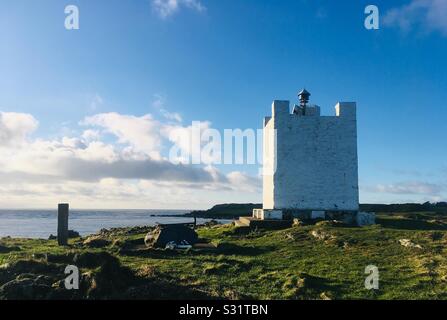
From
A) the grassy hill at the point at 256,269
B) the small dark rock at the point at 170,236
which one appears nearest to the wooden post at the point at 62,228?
the grassy hill at the point at 256,269

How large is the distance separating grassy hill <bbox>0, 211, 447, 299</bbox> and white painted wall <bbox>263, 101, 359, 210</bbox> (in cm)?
806

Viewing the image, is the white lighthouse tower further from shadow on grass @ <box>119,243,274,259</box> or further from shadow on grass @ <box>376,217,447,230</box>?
shadow on grass @ <box>119,243,274,259</box>

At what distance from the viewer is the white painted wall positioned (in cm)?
3647

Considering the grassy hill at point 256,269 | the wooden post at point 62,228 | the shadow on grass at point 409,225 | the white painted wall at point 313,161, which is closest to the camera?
the grassy hill at point 256,269

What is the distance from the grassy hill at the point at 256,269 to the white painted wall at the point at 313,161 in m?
8.06

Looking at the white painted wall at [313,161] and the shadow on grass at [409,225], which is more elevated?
the white painted wall at [313,161]

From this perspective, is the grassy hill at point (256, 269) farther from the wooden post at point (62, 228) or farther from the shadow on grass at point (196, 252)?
the wooden post at point (62, 228)

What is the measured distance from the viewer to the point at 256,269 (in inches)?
758

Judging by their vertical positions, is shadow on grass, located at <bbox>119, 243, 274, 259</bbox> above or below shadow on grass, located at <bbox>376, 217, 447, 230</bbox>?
below

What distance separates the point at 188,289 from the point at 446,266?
1157cm

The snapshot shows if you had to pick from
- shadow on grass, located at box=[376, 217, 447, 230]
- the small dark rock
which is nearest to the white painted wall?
shadow on grass, located at box=[376, 217, 447, 230]

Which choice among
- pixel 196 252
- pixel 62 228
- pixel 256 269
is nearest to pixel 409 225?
pixel 196 252

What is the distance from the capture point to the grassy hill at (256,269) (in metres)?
15.2
